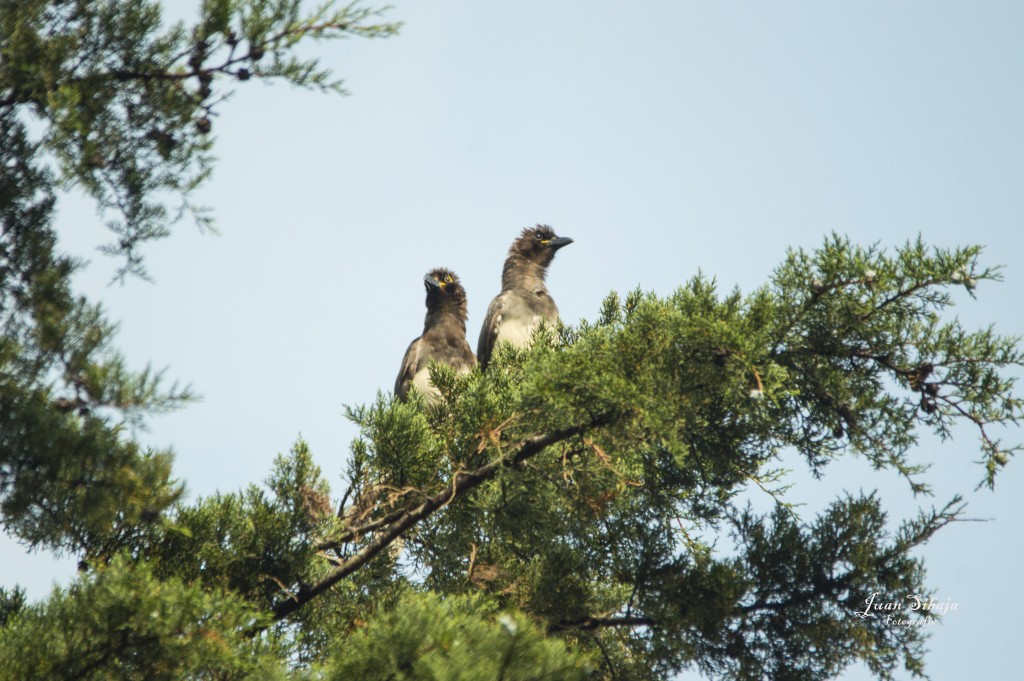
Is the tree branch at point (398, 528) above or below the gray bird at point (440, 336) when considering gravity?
below

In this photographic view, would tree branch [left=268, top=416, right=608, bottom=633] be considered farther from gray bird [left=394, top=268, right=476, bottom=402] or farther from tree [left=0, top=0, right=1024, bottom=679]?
gray bird [left=394, top=268, right=476, bottom=402]

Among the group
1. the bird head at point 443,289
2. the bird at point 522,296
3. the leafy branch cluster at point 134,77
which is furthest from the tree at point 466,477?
the bird head at point 443,289

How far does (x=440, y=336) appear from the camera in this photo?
1044 cm

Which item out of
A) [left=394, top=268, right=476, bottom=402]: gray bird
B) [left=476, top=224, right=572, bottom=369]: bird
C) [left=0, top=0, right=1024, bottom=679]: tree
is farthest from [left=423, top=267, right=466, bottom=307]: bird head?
[left=0, top=0, right=1024, bottom=679]: tree

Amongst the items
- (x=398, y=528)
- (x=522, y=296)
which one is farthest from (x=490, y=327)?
(x=398, y=528)

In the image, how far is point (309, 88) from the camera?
11.6 feet

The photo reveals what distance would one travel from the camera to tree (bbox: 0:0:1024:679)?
3.27 metres

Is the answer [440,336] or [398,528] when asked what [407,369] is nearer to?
[440,336]

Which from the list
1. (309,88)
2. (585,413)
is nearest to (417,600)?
(585,413)

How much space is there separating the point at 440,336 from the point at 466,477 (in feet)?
20.7

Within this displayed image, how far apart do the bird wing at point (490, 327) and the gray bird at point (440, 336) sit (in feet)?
0.45

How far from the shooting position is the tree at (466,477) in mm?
3271

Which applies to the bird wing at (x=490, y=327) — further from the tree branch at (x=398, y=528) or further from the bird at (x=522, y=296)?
the tree branch at (x=398, y=528)

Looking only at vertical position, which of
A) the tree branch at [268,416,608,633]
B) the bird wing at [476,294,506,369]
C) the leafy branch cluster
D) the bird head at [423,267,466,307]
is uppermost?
the bird head at [423,267,466,307]
